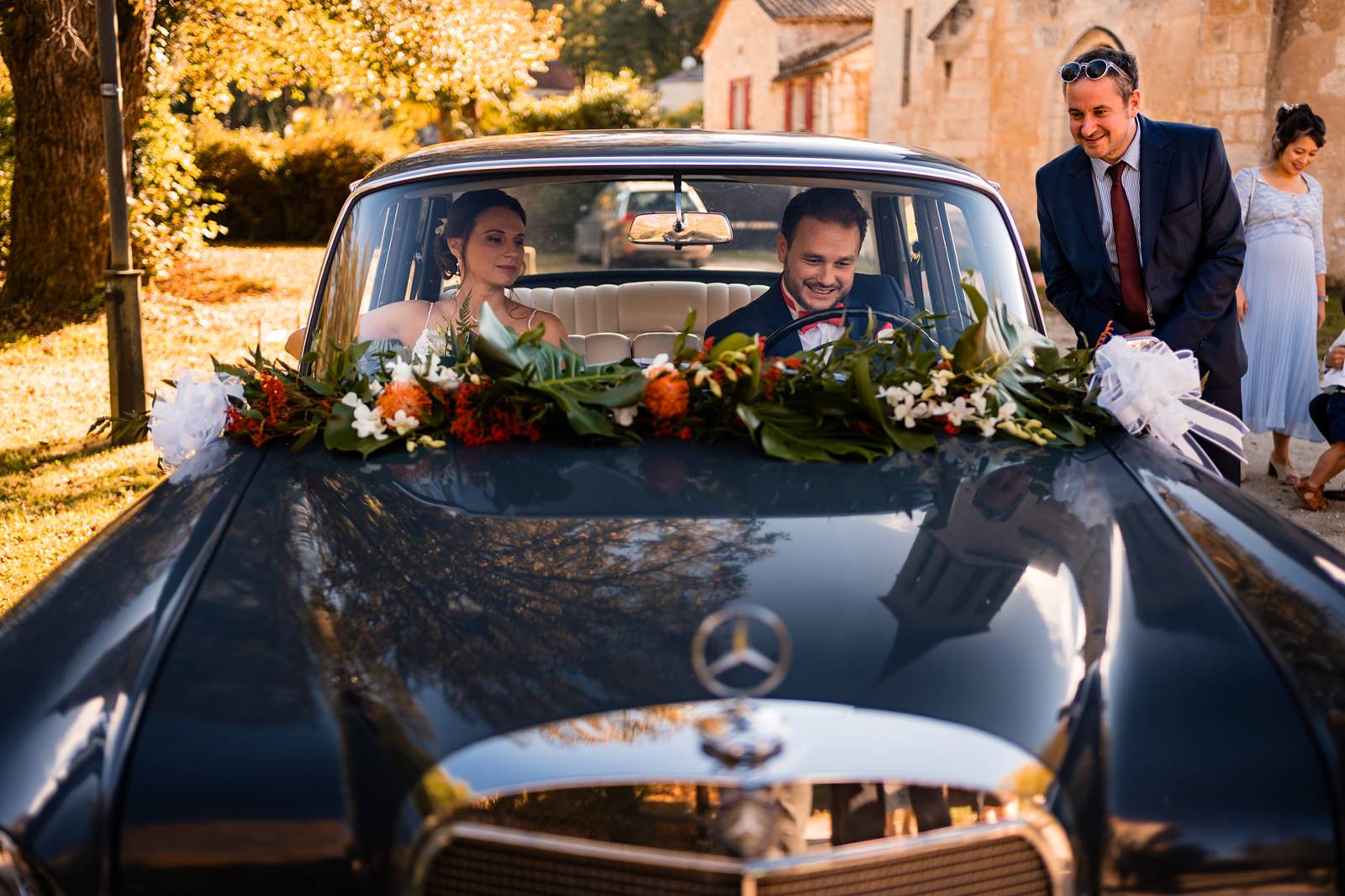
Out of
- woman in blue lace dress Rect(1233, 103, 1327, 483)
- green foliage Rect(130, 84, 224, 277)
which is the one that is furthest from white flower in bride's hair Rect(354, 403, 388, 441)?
green foliage Rect(130, 84, 224, 277)

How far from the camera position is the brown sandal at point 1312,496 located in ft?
23.0

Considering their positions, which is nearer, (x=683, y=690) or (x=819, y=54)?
(x=683, y=690)

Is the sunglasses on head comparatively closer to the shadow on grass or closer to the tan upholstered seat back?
the tan upholstered seat back

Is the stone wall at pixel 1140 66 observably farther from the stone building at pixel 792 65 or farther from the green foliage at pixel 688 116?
the green foliage at pixel 688 116

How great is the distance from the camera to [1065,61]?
70.4 feet

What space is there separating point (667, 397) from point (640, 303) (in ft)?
4.77

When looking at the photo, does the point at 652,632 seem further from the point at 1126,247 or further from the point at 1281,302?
the point at 1281,302

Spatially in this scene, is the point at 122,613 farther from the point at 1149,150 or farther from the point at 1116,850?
the point at 1149,150

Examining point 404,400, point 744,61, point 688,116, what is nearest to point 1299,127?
point 404,400

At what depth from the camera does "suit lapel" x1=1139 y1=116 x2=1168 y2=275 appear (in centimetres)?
432

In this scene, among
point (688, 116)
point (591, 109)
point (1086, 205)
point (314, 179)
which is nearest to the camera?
point (1086, 205)

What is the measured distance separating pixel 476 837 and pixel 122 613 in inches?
32.0

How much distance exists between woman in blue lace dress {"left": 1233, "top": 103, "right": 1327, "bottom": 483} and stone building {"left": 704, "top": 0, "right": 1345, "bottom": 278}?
908cm

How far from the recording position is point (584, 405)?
9.73ft
